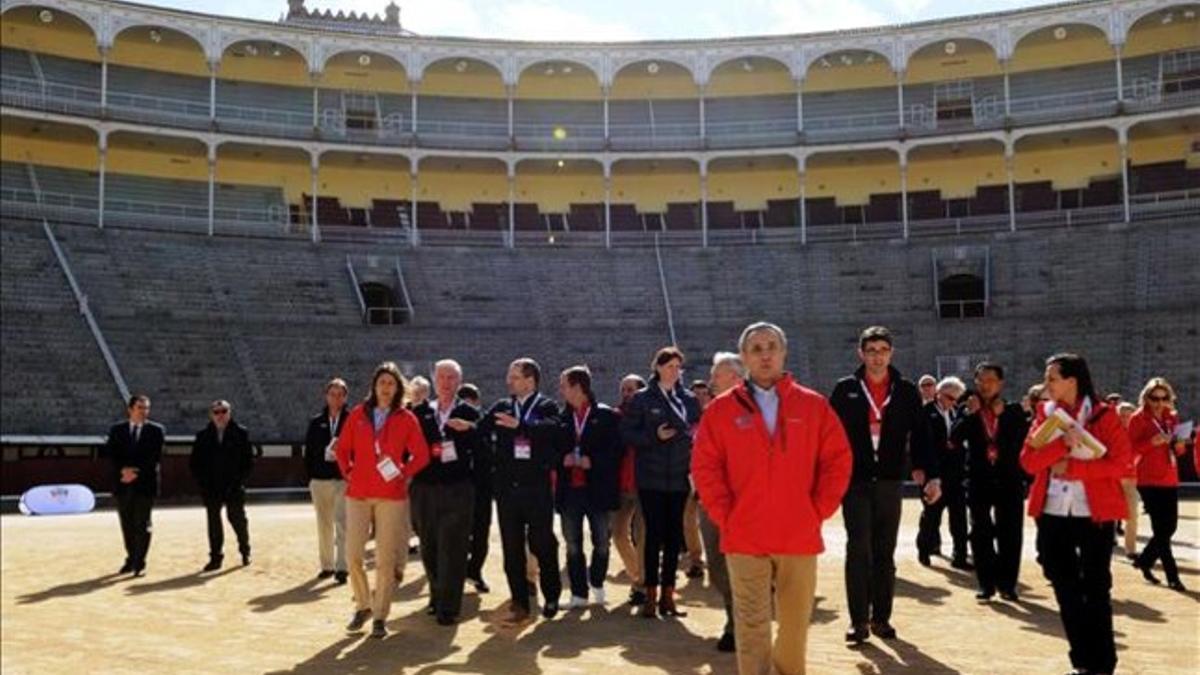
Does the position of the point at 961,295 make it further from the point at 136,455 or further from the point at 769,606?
the point at 769,606

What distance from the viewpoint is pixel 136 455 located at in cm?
1199

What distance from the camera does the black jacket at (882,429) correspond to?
757cm

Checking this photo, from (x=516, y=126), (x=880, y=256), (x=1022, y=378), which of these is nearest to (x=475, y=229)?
(x=516, y=126)

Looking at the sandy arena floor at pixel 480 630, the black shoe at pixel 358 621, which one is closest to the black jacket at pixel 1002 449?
the sandy arena floor at pixel 480 630

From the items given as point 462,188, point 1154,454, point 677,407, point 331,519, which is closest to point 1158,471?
point 1154,454

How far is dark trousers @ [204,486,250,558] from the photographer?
12484 mm

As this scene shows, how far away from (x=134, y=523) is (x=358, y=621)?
4.95 metres

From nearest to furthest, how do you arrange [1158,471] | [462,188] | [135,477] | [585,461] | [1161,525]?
[585,461], [1161,525], [1158,471], [135,477], [462,188]

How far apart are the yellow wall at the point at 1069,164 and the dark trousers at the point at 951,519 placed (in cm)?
3074

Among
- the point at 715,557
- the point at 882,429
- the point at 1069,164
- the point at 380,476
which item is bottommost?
the point at 715,557

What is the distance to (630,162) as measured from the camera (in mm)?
41375

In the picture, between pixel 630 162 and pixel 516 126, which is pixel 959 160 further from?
pixel 516 126

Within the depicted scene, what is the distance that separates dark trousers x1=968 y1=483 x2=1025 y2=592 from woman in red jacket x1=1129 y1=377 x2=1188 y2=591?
5.51 ft

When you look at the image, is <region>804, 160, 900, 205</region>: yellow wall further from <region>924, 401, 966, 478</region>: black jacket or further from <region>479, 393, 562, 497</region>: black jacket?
<region>479, 393, 562, 497</region>: black jacket
